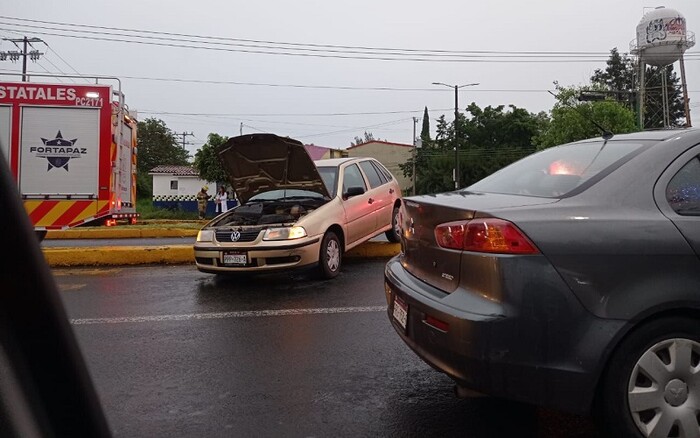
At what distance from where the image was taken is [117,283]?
6.70 metres

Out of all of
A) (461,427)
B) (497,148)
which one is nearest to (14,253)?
(461,427)

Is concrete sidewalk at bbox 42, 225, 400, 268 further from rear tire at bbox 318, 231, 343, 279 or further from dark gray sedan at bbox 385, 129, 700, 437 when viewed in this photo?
dark gray sedan at bbox 385, 129, 700, 437

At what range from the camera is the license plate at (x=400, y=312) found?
9.56 feet

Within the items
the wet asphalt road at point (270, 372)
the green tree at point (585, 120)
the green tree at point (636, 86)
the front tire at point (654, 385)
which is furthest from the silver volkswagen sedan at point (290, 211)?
the green tree at point (636, 86)

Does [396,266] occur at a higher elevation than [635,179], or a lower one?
lower

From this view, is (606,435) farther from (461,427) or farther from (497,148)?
(497,148)

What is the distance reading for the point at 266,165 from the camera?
744 centimetres

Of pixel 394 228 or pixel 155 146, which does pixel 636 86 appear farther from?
pixel 394 228

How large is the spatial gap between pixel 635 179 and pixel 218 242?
4.97 metres

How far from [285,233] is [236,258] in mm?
663

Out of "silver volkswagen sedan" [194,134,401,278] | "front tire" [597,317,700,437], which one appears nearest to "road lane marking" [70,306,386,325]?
"silver volkswagen sedan" [194,134,401,278]

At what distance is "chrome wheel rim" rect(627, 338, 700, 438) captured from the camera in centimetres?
236

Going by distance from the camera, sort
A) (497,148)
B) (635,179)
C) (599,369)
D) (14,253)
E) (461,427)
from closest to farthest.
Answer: (14,253)
(599,369)
(635,179)
(461,427)
(497,148)

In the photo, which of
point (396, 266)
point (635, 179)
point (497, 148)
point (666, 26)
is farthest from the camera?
point (497, 148)
